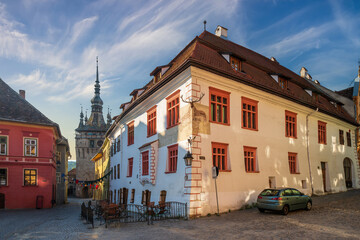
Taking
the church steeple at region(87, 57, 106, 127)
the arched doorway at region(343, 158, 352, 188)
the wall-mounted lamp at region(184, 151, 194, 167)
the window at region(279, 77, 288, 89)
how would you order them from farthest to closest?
1. the church steeple at region(87, 57, 106, 127)
2. the arched doorway at region(343, 158, 352, 188)
3. the window at region(279, 77, 288, 89)
4. the wall-mounted lamp at region(184, 151, 194, 167)

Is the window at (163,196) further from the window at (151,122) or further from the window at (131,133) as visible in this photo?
the window at (131,133)

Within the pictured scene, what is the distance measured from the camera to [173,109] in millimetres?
19531

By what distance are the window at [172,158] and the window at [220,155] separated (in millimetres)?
2307

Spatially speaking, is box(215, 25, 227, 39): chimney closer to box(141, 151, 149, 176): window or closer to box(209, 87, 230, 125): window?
box(209, 87, 230, 125): window

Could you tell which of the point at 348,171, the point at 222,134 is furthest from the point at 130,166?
the point at 348,171

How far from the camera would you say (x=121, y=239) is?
1133 cm

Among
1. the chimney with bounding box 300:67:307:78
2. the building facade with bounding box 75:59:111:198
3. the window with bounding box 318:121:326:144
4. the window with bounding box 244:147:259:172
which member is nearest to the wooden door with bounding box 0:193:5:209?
the window with bounding box 244:147:259:172

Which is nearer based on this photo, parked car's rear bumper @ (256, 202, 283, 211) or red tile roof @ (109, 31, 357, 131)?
parked car's rear bumper @ (256, 202, 283, 211)

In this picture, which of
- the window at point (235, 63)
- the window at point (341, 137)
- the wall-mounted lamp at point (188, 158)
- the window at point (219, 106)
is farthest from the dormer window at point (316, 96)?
the wall-mounted lamp at point (188, 158)

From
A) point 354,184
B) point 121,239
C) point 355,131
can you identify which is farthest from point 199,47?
point 355,131

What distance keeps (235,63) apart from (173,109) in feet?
18.6

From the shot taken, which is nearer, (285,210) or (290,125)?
(285,210)

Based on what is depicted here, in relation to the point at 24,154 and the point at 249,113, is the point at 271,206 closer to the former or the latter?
the point at 249,113

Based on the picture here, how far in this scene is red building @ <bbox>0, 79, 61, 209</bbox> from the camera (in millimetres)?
28906
